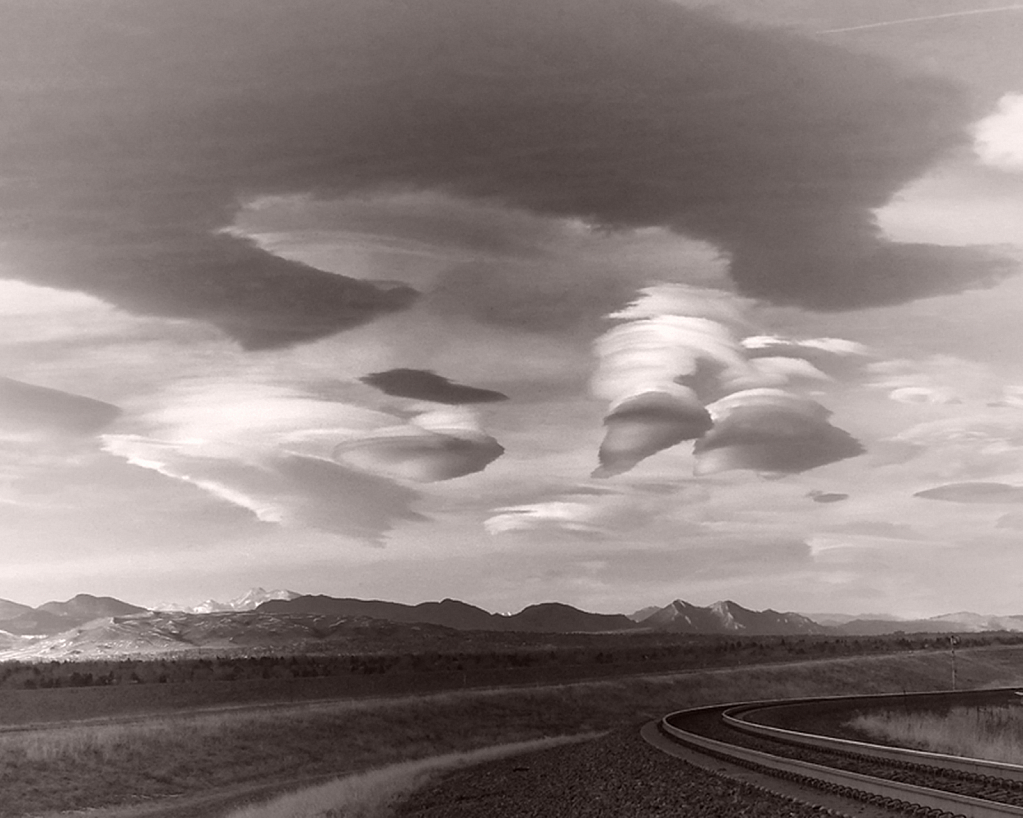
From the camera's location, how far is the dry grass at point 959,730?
32.6m

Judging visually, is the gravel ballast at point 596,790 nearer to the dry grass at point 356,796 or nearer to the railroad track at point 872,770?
the dry grass at point 356,796

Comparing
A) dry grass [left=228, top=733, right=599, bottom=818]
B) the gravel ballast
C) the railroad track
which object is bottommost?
dry grass [left=228, top=733, right=599, bottom=818]

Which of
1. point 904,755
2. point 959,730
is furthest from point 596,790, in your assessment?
point 959,730

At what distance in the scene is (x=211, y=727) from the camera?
45.8m

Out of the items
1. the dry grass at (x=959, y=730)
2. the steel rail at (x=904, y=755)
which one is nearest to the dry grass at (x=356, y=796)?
the steel rail at (x=904, y=755)

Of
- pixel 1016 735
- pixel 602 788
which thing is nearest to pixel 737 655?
pixel 1016 735

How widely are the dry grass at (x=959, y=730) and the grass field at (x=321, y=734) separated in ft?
50.9

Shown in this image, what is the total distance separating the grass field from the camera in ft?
126

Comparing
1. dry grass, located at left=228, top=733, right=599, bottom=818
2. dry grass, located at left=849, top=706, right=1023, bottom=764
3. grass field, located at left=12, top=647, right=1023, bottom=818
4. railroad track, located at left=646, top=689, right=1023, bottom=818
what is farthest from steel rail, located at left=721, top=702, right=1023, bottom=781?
grass field, located at left=12, top=647, right=1023, bottom=818

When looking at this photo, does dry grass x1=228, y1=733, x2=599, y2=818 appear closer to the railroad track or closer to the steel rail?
the railroad track

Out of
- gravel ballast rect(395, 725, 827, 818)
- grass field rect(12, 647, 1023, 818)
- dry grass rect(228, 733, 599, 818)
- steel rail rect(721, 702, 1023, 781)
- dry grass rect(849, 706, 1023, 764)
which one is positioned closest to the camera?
gravel ballast rect(395, 725, 827, 818)

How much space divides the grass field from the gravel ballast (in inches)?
485

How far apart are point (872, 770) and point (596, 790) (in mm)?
5520

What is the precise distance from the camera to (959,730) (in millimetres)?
39000
